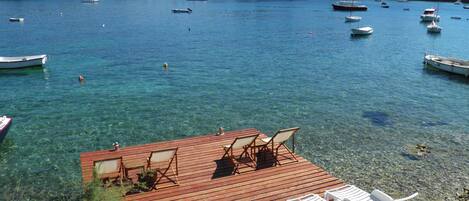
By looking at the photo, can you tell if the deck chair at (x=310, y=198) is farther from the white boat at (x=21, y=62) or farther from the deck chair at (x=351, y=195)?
the white boat at (x=21, y=62)

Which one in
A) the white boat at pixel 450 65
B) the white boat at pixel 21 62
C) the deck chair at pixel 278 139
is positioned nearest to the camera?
the deck chair at pixel 278 139

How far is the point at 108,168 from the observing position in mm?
11352

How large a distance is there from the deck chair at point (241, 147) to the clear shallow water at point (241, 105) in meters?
4.12

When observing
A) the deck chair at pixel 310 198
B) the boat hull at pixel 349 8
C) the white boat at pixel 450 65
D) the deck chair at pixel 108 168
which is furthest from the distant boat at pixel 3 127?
the boat hull at pixel 349 8

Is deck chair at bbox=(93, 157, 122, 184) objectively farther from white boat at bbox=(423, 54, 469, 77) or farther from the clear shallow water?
white boat at bbox=(423, 54, 469, 77)

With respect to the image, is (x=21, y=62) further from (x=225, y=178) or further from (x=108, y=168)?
(x=225, y=178)

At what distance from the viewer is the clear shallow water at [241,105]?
16.2 metres

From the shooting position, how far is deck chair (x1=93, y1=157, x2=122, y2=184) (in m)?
11.0

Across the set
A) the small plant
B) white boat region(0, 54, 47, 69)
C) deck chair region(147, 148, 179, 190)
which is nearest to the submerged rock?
deck chair region(147, 148, 179, 190)

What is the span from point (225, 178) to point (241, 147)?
205 centimetres

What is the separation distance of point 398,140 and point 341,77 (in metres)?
15.9

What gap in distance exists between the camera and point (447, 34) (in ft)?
234

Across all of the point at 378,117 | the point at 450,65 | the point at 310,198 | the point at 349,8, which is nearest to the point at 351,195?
the point at 310,198

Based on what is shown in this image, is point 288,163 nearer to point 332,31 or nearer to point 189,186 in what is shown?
point 189,186
